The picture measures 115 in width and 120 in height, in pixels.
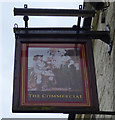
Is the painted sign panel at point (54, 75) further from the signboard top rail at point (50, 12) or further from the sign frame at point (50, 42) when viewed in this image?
the signboard top rail at point (50, 12)

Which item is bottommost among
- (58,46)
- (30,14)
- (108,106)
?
(108,106)

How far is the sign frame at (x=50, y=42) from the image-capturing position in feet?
11.9

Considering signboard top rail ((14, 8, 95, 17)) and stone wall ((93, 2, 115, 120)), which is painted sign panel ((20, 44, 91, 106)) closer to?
signboard top rail ((14, 8, 95, 17))

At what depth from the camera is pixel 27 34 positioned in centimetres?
432

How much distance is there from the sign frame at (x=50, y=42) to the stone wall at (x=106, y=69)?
1.68ft

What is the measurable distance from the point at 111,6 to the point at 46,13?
101 centimetres

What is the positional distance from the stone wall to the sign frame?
51cm

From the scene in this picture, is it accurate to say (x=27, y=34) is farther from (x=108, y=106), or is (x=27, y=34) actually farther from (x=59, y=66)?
(x=108, y=106)

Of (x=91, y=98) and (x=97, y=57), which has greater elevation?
(x=97, y=57)

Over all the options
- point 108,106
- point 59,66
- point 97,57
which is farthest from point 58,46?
point 97,57

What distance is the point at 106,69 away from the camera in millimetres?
4953

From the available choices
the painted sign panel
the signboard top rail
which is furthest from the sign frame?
the signboard top rail

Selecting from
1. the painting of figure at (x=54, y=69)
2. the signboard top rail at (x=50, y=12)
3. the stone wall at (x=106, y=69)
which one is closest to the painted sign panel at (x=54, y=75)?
the painting of figure at (x=54, y=69)

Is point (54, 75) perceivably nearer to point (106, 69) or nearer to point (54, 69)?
point (54, 69)
